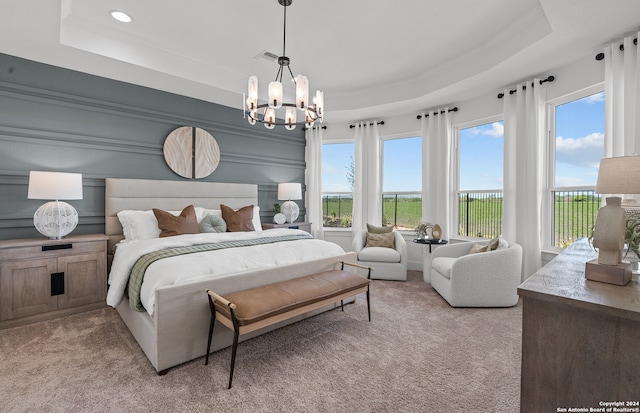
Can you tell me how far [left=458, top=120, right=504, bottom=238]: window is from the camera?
4531mm

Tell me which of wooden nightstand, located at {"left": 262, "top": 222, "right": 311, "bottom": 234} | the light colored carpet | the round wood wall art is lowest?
the light colored carpet

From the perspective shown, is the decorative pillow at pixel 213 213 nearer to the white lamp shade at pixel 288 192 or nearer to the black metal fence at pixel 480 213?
the white lamp shade at pixel 288 192

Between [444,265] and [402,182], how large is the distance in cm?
225

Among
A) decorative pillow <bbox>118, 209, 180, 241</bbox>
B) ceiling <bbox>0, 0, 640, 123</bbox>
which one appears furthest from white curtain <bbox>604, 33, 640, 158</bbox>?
decorative pillow <bbox>118, 209, 180, 241</bbox>

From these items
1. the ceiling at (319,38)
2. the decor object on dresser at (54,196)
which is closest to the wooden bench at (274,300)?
the decor object on dresser at (54,196)

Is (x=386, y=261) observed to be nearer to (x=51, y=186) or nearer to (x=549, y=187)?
(x=549, y=187)

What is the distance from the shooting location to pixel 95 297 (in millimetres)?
3309

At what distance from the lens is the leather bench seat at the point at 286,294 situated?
2.08 m

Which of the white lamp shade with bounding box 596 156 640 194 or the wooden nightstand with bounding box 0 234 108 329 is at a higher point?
the white lamp shade with bounding box 596 156 640 194

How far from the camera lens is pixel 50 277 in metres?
3.02

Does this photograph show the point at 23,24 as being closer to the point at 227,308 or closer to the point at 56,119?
the point at 56,119

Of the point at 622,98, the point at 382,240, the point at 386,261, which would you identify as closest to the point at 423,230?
the point at 382,240

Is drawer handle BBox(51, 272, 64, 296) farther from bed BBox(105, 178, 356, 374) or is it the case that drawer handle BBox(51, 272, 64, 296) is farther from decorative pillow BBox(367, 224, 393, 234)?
decorative pillow BBox(367, 224, 393, 234)

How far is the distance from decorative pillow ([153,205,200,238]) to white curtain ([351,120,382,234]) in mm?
3039
